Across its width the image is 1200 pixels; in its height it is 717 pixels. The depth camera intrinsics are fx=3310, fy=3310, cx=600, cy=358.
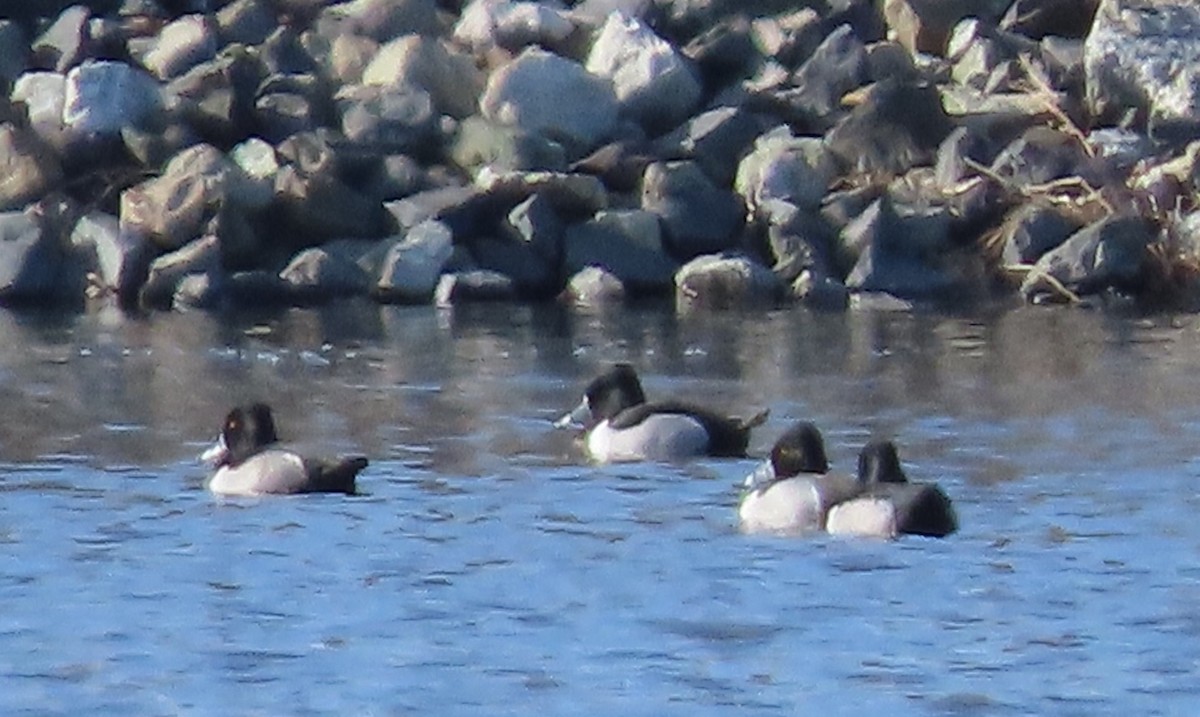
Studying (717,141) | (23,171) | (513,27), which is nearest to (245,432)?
(23,171)

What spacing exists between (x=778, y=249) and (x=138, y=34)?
7.93 metres

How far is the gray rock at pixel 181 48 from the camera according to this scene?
30.6 metres

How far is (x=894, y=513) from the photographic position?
14.8 m

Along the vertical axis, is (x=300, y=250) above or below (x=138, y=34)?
below

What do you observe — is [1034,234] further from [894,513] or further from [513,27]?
[894,513]

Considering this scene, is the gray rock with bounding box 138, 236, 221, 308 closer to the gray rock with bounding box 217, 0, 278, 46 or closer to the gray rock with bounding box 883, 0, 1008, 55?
the gray rock with bounding box 217, 0, 278, 46

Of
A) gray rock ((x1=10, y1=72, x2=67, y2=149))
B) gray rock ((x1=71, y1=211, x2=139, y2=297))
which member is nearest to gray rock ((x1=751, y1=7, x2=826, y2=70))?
gray rock ((x1=10, y1=72, x2=67, y2=149))

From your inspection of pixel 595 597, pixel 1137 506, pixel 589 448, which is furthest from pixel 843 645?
pixel 589 448

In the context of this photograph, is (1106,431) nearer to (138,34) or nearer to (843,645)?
(843,645)

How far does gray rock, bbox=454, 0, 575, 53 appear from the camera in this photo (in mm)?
30734

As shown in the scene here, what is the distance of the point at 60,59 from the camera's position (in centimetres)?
3109

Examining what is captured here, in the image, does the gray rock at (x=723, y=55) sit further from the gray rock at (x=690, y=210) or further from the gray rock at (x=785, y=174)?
the gray rock at (x=690, y=210)

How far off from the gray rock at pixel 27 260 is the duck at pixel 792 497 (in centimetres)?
1236

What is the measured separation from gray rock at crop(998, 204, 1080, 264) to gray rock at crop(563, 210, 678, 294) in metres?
2.78
